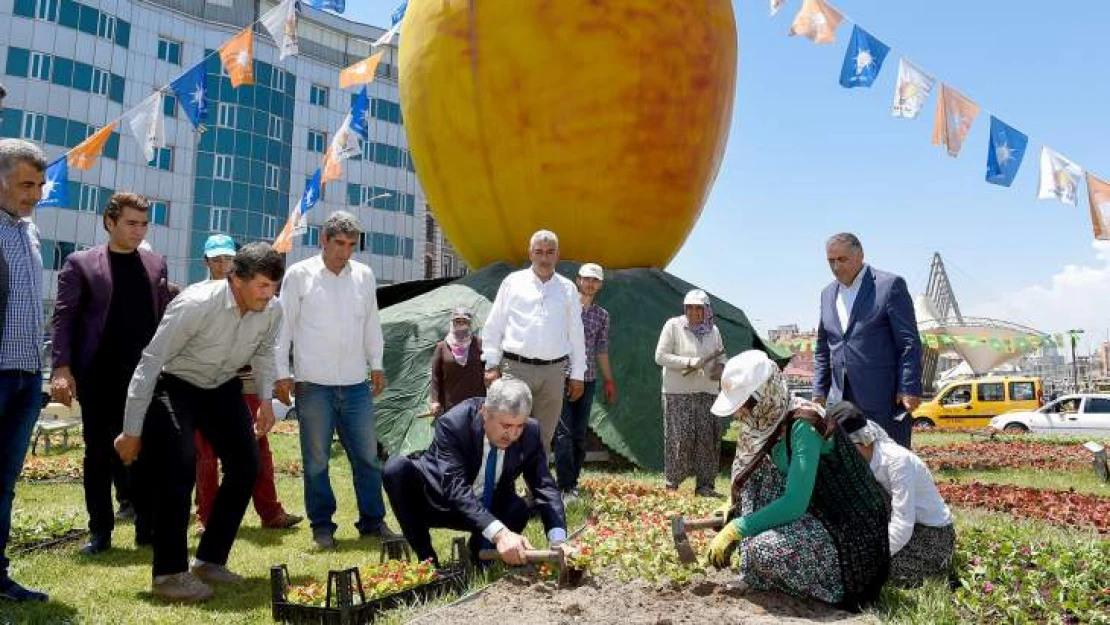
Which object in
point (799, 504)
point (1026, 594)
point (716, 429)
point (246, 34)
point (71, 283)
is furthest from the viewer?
point (246, 34)

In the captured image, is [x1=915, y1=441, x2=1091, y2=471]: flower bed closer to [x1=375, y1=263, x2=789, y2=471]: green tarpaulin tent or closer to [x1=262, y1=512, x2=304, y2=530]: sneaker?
[x1=375, y1=263, x2=789, y2=471]: green tarpaulin tent

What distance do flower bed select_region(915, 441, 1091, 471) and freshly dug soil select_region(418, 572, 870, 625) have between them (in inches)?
273

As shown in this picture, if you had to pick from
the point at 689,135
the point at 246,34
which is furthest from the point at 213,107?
the point at 689,135

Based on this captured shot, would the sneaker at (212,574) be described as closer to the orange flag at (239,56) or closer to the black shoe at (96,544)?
A: the black shoe at (96,544)

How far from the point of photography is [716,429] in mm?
6020

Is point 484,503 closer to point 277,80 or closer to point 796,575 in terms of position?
point 796,575

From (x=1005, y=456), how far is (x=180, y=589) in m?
9.96

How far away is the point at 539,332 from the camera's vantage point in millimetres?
5180

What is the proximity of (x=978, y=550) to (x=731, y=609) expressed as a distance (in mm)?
1468

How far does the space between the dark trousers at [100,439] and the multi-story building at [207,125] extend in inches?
910

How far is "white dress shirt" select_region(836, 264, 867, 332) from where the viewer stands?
15.9ft

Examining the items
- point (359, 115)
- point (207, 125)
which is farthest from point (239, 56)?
point (207, 125)

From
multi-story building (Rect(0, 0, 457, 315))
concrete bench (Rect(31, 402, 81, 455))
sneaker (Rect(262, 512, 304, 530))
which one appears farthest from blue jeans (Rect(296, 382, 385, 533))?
multi-story building (Rect(0, 0, 457, 315))

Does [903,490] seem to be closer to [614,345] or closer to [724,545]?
[724,545]
